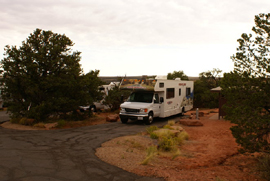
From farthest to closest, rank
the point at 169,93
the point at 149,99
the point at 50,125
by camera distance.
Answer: the point at 169,93, the point at 149,99, the point at 50,125

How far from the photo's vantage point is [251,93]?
6.28 metres

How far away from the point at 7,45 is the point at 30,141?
7488mm

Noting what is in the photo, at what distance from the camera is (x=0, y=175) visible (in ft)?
18.1

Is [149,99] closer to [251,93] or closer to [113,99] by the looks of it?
[113,99]

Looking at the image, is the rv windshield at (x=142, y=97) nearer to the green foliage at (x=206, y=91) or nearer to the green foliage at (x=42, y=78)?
the green foliage at (x=42, y=78)

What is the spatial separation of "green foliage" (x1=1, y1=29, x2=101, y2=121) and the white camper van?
261 centimetres

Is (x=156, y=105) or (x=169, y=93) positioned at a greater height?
(x=169, y=93)

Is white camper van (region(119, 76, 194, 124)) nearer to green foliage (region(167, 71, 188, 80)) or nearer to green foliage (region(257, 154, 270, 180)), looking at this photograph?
green foliage (region(257, 154, 270, 180))

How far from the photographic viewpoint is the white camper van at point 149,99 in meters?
15.3

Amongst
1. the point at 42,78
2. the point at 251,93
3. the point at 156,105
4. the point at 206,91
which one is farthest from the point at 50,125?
the point at 206,91

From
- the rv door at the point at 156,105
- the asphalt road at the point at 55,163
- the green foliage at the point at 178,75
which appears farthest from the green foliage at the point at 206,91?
the asphalt road at the point at 55,163

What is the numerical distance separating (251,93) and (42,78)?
12022 millimetres

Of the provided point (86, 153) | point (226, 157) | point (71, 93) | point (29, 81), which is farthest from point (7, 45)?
point (226, 157)

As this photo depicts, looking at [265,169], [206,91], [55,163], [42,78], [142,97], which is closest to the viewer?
[265,169]
